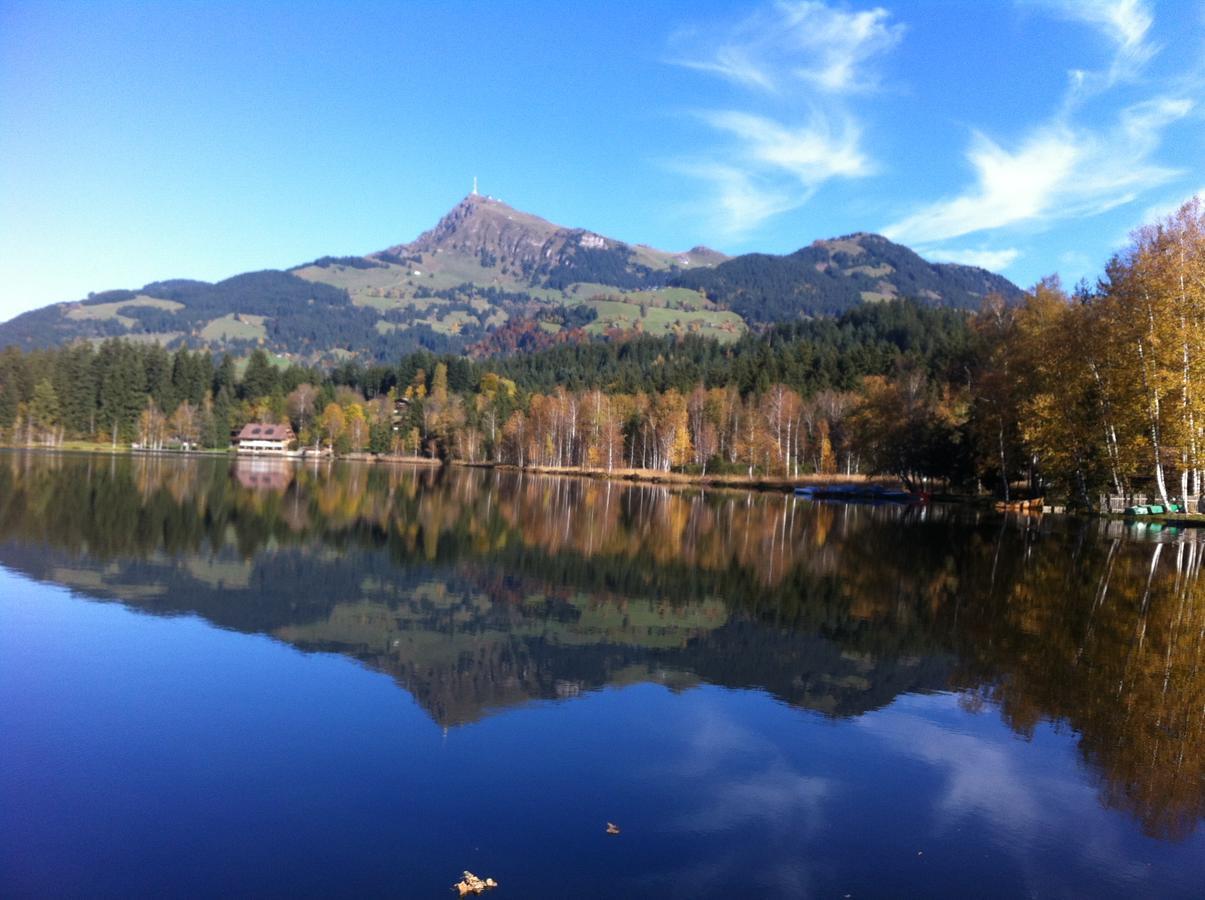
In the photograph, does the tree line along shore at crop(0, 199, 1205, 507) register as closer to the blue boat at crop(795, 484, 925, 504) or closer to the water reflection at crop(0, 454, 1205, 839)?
the blue boat at crop(795, 484, 925, 504)

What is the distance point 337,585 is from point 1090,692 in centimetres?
1531

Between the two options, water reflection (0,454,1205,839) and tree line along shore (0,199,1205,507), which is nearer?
water reflection (0,454,1205,839)

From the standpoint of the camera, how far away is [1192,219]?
4209 centimetres

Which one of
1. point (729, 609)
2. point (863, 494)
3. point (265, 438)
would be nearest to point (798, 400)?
point (863, 494)

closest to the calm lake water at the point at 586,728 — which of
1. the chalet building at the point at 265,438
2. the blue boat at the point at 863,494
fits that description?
the blue boat at the point at 863,494

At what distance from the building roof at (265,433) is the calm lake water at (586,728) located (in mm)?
123876

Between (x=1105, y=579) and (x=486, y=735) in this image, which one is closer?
(x=486, y=735)

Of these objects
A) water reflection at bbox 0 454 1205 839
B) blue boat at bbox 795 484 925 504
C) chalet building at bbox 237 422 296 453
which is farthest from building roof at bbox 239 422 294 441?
water reflection at bbox 0 454 1205 839

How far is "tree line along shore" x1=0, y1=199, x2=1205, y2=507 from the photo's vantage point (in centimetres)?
4347

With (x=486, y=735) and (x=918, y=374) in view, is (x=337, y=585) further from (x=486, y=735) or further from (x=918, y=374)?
(x=918, y=374)

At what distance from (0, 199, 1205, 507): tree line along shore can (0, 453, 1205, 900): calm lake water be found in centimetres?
2457

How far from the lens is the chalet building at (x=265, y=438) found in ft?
458

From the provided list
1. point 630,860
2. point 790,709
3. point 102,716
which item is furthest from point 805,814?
point 102,716

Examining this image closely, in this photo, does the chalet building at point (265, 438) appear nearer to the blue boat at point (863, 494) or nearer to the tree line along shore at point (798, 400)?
the tree line along shore at point (798, 400)
